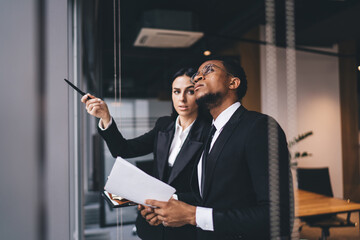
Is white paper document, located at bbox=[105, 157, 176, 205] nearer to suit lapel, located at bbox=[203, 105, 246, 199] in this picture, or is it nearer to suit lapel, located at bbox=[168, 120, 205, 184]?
suit lapel, located at bbox=[203, 105, 246, 199]

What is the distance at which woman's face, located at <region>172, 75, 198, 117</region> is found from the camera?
1.28 meters

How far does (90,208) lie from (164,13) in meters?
3.14

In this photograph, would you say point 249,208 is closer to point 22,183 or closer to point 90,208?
point 22,183

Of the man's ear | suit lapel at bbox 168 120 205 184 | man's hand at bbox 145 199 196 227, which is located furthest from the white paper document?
the man's ear

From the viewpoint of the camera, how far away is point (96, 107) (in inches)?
44.1

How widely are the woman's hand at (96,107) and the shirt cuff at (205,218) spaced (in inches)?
23.2

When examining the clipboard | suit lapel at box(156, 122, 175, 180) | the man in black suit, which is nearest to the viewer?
the man in black suit

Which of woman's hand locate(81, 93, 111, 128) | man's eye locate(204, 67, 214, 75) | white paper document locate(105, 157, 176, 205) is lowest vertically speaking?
white paper document locate(105, 157, 176, 205)

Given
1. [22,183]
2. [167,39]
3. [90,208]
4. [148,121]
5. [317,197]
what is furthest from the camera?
[90,208]

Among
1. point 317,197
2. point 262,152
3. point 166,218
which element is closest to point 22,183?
point 166,218

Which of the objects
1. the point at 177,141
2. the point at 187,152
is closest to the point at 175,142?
the point at 177,141

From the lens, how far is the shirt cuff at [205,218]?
34.2 inches

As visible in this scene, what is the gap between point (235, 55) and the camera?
14.0ft

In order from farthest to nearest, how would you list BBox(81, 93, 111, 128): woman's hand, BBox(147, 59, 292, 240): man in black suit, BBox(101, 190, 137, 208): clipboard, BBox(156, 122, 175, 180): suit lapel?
BBox(156, 122, 175, 180): suit lapel < BBox(81, 93, 111, 128): woman's hand < BBox(101, 190, 137, 208): clipboard < BBox(147, 59, 292, 240): man in black suit
